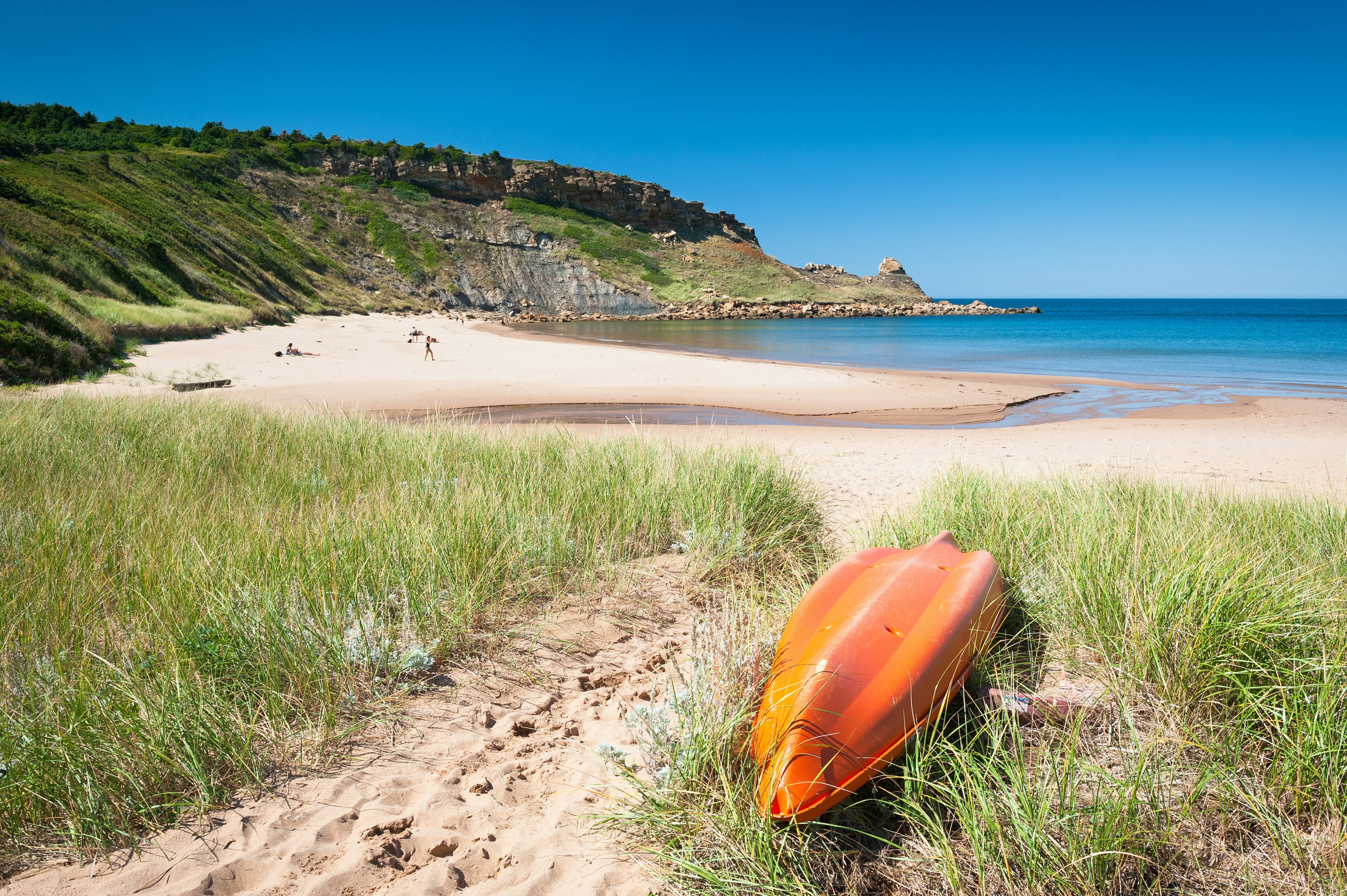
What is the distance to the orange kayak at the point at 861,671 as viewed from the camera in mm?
2000

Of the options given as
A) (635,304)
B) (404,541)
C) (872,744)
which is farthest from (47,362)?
(635,304)

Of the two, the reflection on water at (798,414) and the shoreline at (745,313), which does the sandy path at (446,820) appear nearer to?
the reflection on water at (798,414)

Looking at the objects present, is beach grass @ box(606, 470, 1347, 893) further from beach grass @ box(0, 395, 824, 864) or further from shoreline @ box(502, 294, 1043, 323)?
shoreline @ box(502, 294, 1043, 323)

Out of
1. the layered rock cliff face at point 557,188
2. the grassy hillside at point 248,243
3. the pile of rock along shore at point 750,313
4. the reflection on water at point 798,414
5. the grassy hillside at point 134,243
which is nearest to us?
the reflection on water at point 798,414

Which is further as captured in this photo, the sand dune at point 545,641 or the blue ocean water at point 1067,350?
the blue ocean water at point 1067,350

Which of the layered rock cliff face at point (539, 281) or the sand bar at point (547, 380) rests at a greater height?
the layered rock cliff face at point (539, 281)

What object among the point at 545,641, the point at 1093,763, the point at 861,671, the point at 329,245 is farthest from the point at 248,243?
the point at 1093,763

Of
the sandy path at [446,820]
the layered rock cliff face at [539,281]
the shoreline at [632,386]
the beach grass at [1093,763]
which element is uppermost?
the layered rock cliff face at [539,281]

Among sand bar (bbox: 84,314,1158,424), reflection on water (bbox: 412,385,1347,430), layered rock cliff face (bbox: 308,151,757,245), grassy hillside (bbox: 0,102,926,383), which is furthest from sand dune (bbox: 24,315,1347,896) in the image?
layered rock cliff face (bbox: 308,151,757,245)

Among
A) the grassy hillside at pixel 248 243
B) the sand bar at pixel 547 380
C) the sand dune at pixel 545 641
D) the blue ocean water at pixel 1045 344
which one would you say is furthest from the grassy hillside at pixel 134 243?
the blue ocean water at pixel 1045 344

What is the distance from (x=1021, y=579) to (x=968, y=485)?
145 centimetres

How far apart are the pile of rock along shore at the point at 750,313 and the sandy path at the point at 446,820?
6018cm

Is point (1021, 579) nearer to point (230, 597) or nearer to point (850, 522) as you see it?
point (850, 522)

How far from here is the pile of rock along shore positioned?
68.1 metres
